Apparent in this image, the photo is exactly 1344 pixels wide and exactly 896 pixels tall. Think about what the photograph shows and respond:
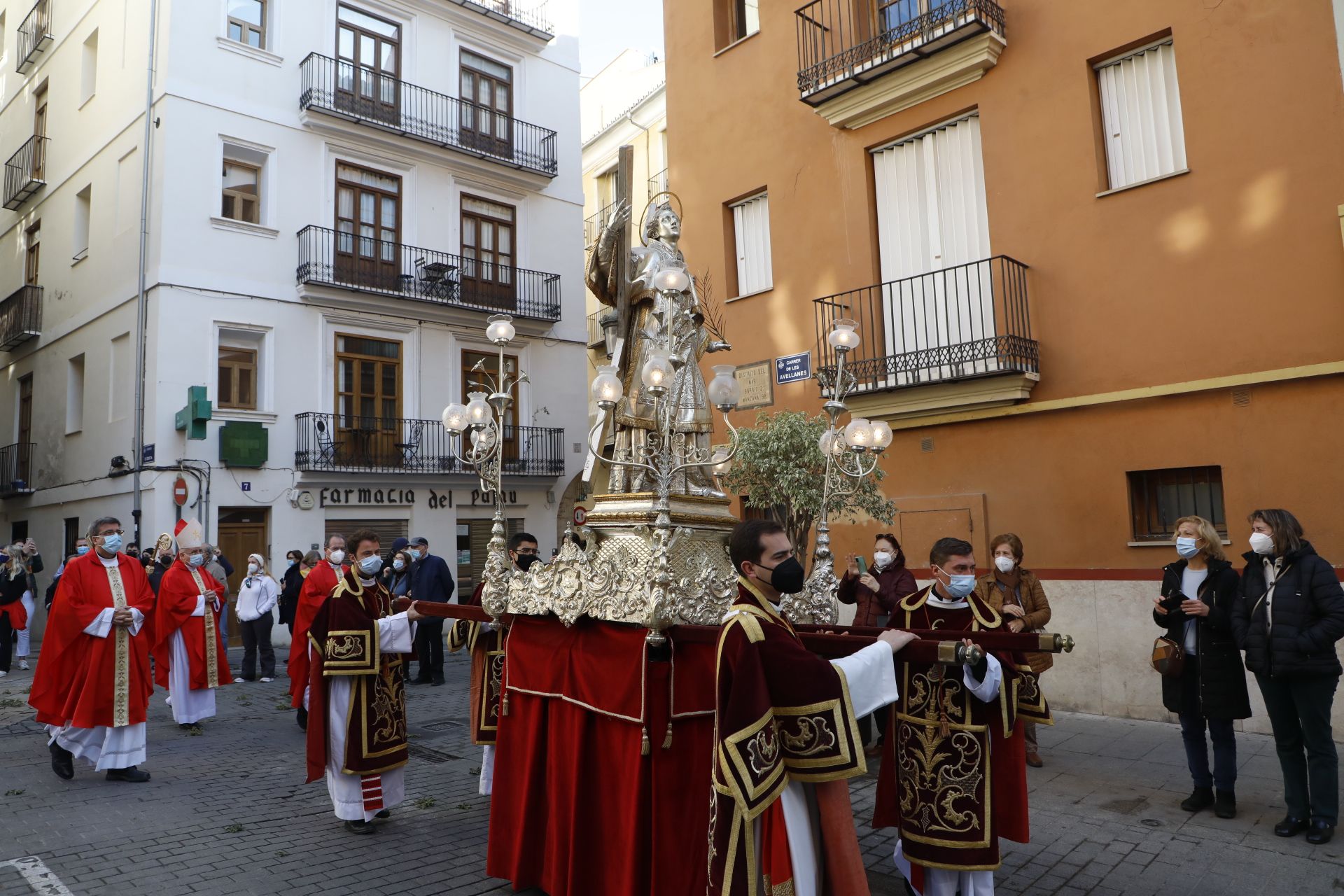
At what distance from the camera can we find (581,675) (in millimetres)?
4656

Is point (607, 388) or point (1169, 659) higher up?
point (607, 388)

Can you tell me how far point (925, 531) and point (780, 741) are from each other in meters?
7.60

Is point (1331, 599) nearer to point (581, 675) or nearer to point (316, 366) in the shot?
point (581, 675)

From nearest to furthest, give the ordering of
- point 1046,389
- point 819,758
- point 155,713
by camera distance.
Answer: point 819,758, point 1046,389, point 155,713

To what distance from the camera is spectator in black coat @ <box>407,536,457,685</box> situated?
12016 millimetres

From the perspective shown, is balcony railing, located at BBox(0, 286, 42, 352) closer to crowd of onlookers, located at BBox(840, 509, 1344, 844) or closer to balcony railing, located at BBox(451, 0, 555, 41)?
balcony railing, located at BBox(451, 0, 555, 41)

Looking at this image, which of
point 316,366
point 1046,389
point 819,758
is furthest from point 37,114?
point 819,758

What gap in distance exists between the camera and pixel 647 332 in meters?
6.10

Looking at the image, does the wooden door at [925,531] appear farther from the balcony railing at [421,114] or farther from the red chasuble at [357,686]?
the balcony railing at [421,114]

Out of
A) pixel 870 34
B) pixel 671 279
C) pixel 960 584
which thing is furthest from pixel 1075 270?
pixel 960 584

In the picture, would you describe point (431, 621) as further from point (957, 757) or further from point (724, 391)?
point (957, 757)

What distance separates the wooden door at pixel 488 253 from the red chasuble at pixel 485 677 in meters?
14.9

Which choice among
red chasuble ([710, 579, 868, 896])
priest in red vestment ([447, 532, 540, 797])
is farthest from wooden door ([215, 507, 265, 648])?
red chasuble ([710, 579, 868, 896])

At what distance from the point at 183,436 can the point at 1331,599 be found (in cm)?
1635
